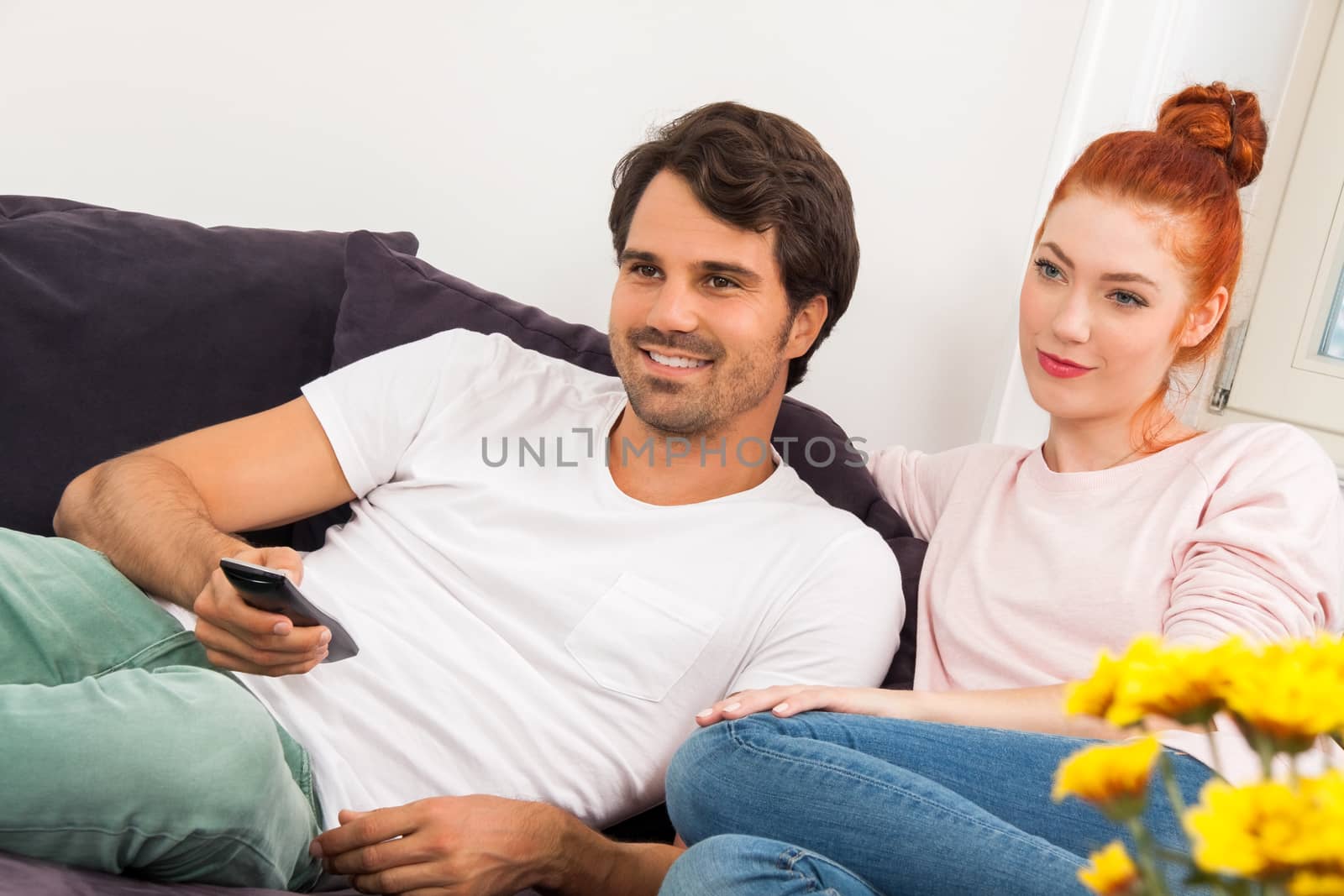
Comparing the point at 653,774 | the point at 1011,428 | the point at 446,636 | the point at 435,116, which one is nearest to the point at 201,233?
the point at 435,116

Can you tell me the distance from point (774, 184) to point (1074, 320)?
425 millimetres

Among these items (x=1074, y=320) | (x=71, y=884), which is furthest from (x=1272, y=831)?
(x=1074, y=320)

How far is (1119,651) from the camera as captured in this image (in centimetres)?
136

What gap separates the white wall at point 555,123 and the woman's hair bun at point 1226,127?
1.41 ft

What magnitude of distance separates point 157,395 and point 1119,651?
4.26ft

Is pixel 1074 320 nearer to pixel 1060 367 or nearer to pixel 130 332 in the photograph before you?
pixel 1060 367

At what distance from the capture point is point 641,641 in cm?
139

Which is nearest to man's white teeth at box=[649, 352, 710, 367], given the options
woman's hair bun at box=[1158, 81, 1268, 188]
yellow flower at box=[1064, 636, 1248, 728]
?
woman's hair bun at box=[1158, 81, 1268, 188]

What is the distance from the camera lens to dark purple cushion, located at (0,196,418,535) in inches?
61.0

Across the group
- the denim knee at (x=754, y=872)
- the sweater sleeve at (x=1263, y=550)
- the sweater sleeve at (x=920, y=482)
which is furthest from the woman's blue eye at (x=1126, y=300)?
the denim knee at (x=754, y=872)

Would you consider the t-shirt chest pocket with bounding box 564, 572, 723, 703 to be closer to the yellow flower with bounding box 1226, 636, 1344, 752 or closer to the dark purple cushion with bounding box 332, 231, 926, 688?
the dark purple cushion with bounding box 332, 231, 926, 688

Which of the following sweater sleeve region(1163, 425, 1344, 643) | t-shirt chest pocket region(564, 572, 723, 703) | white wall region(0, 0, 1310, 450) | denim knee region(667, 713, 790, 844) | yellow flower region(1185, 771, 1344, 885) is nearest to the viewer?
yellow flower region(1185, 771, 1344, 885)

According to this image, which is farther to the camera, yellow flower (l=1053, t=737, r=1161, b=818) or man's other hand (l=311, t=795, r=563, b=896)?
man's other hand (l=311, t=795, r=563, b=896)

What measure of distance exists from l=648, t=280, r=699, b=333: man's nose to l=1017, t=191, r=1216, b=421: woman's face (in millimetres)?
454
